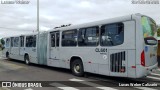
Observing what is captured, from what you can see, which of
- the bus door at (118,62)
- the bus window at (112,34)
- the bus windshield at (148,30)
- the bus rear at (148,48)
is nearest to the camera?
the bus rear at (148,48)

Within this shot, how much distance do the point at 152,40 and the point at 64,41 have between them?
5.20 meters

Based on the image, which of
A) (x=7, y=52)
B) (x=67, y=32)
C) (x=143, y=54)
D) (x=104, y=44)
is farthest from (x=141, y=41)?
(x=7, y=52)

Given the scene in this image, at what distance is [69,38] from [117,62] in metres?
3.92

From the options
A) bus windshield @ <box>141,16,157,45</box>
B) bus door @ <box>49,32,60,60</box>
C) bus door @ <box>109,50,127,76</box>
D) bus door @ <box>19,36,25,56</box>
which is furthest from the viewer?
bus door @ <box>19,36,25,56</box>

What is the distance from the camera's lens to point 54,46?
13766 millimetres

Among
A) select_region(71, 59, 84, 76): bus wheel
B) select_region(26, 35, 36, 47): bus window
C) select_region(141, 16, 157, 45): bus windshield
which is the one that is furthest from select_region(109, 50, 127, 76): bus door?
select_region(26, 35, 36, 47): bus window

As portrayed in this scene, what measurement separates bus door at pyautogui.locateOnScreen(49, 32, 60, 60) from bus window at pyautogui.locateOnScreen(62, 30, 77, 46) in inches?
28.4

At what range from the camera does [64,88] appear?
8.88 m

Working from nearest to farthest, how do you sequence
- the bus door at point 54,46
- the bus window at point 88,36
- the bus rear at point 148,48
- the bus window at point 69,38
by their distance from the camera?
the bus rear at point 148,48
the bus window at point 88,36
the bus window at point 69,38
the bus door at point 54,46

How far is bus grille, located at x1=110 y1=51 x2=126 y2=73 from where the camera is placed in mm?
9170

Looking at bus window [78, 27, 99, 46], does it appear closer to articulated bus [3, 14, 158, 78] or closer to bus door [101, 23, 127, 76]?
articulated bus [3, 14, 158, 78]

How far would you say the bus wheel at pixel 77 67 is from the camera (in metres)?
11.5

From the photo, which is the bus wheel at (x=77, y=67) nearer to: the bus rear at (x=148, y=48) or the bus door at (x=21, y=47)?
the bus rear at (x=148, y=48)

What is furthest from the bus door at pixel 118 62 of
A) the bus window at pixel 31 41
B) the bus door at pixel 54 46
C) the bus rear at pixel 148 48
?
the bus window at pixel 31 41
